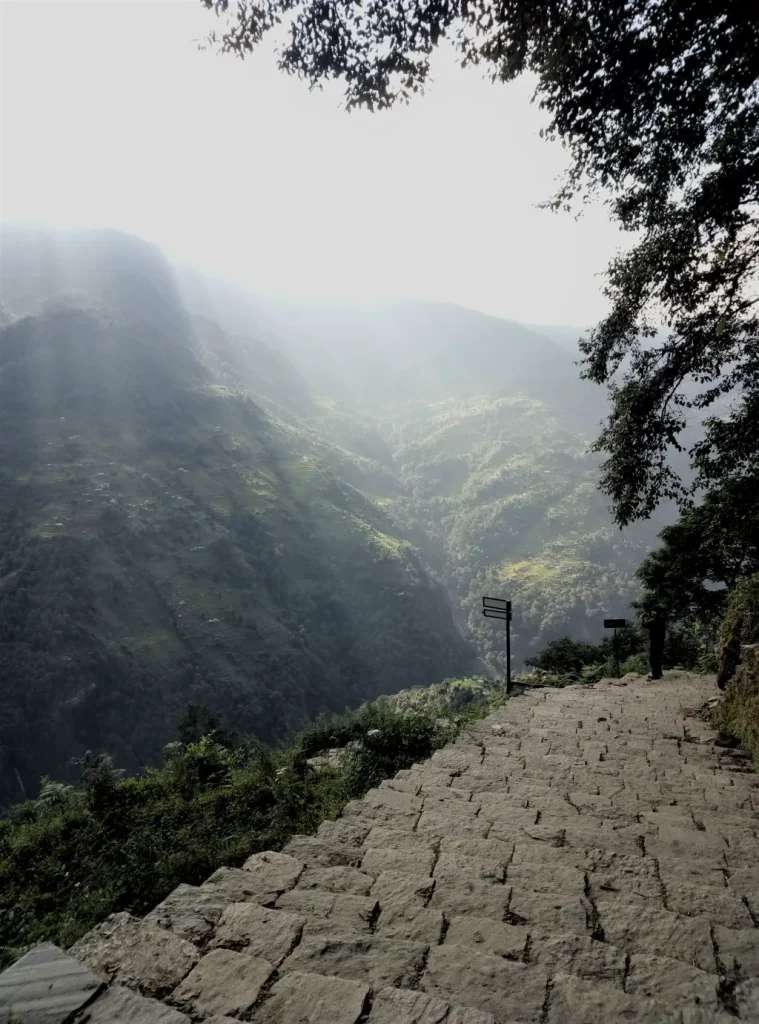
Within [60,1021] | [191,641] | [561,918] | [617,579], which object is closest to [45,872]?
[60,1021]

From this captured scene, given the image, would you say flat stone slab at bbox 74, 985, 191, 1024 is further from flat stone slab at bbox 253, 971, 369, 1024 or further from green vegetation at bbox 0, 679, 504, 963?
green vegetation at bbox 0, 679, 504, 963

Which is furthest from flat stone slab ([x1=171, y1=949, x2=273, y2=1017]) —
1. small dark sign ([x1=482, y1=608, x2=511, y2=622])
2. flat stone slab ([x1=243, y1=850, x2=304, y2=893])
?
small dark sign ([x1=482, y1=608, x2=511, y2=622])

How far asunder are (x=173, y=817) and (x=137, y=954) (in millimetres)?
4011

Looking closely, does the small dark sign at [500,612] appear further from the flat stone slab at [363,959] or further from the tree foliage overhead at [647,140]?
the flat stone slab at [363,959]

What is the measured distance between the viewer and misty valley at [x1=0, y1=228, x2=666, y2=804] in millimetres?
60625

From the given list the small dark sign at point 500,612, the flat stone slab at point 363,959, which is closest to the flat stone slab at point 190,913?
the flat stone slab at point 363,959

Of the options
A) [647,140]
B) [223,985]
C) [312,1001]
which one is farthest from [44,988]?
[647,140]

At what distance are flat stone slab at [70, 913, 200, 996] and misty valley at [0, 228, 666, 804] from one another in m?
32.1

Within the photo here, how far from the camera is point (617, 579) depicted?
12719 cm

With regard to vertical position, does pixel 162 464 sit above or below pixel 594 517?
above

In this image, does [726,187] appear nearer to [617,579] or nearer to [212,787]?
[212,787]

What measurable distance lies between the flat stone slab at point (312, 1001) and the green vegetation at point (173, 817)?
2485 millimetres

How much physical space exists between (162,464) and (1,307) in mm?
65011

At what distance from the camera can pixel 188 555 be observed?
273 feet
